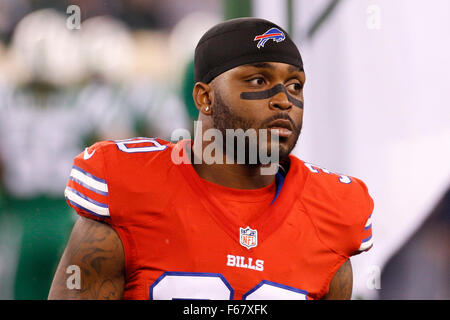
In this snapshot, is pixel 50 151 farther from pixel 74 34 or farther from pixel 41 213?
pixel 74 34

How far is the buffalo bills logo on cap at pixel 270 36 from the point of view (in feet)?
5.04

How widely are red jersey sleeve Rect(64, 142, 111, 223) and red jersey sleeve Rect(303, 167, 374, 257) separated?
56 centimetres

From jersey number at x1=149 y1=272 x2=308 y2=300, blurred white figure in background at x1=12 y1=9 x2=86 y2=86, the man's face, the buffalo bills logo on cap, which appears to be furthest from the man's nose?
blurred white figure in background at x1=12 y1=9 x2=86 y2=86

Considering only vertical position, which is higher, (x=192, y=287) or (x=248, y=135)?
(x=248, y=135)

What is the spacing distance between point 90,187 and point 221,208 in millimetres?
340

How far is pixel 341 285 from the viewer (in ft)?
5.46

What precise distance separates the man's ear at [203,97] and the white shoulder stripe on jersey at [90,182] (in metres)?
0.35

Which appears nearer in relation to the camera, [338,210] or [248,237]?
[248,237]

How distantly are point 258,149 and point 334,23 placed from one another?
156cm

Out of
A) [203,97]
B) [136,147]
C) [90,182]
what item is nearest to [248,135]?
[203,97]

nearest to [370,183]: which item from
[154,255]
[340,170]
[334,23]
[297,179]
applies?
[340,170]

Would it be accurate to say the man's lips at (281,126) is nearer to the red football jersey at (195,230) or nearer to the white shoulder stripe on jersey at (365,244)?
the red football jersey at (195,230)

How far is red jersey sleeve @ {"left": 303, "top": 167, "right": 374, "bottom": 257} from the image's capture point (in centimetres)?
161

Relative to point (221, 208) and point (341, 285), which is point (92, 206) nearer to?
point (221, 208)
